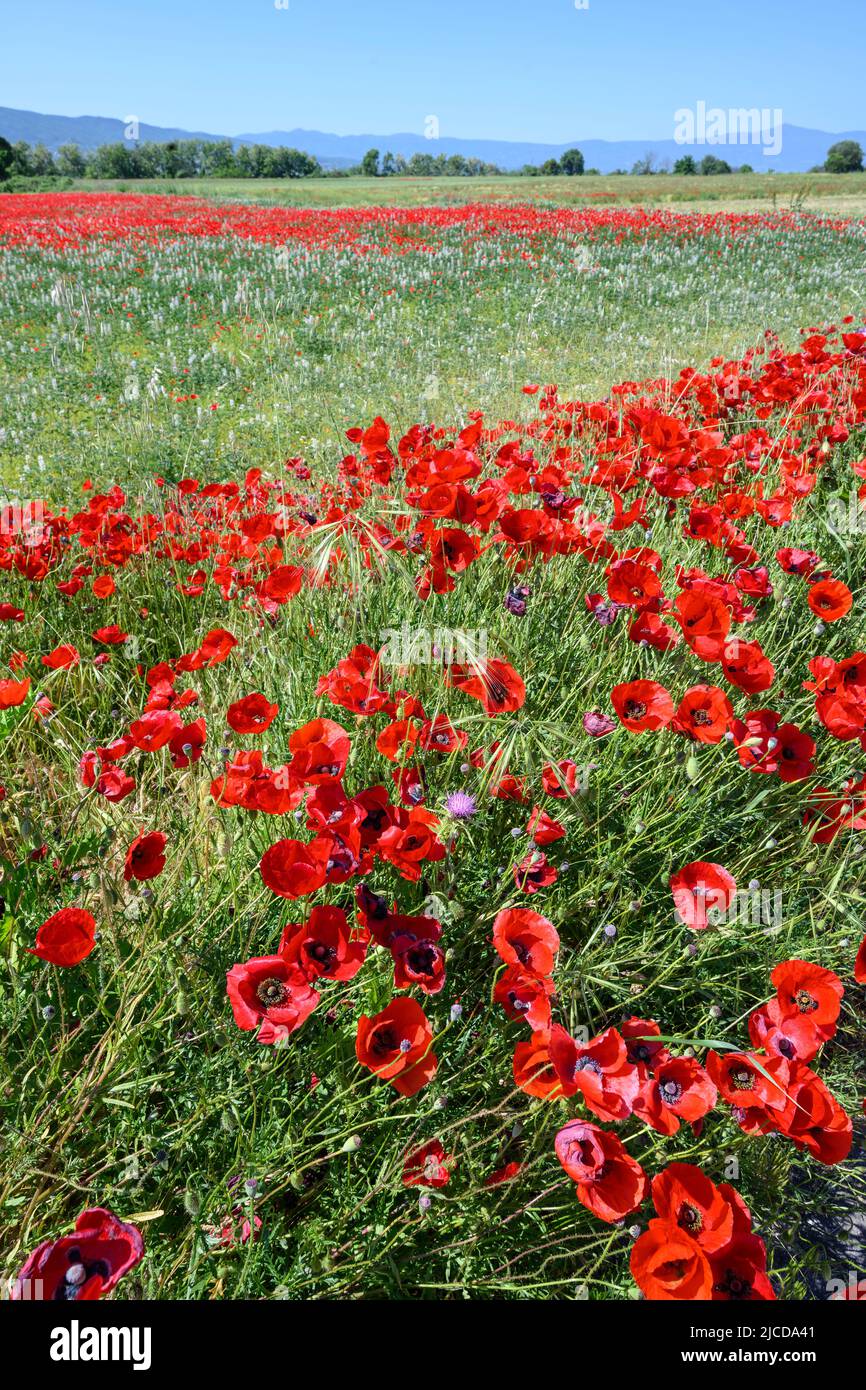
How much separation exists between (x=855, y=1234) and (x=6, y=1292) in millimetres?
1697

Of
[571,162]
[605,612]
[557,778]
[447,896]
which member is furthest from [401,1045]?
[571,162]

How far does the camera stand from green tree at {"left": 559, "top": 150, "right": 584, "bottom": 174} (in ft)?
243

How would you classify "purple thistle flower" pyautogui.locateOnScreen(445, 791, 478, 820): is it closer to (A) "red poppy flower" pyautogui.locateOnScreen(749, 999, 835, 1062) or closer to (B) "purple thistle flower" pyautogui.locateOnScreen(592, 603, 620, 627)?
(A) "red poppy flower" pyautogui.locateOnScreen(749, 999, 835, 1062)

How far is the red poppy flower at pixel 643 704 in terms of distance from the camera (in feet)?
5.32

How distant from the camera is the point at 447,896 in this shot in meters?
1.56

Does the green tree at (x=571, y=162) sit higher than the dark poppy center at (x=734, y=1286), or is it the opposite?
the green tree at (x=571, y=162)

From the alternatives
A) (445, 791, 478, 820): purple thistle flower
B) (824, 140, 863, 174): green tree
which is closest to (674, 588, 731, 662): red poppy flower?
(445, 791, 478, 820): purple thistle flower

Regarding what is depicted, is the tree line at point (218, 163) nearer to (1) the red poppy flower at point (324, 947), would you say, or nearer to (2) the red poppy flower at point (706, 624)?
(2) the red poppy flower at point (706, 624)

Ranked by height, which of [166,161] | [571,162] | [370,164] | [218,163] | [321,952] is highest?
[571,162]

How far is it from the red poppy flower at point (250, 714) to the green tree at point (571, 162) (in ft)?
294

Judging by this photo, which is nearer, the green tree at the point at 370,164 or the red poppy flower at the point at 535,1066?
the red poppy flower at the point at 535,1066

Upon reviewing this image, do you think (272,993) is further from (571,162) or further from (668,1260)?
(571,162)

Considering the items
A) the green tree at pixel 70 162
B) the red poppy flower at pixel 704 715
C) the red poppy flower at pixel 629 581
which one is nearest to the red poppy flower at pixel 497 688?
the red poppy flower at pixel 704 715

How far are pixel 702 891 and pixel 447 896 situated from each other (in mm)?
501
